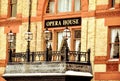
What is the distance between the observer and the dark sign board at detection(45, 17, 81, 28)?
115 ft

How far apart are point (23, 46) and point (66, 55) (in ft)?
23.8

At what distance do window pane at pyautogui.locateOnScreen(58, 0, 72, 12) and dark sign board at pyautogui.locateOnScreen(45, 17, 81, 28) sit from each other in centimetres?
75

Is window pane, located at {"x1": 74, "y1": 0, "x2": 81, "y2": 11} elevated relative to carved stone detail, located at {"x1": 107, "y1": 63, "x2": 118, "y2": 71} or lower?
elevated

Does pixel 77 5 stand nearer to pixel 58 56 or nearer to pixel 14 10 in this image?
pixel 58 56

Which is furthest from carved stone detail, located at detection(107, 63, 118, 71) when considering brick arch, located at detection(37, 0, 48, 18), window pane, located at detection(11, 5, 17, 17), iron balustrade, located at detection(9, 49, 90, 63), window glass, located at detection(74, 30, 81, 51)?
window pane, located at detection(11, 5, 17, 17)

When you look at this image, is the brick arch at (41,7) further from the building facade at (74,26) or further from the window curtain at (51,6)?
the window curtain at (51,6)

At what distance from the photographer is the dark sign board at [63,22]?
35109 mm

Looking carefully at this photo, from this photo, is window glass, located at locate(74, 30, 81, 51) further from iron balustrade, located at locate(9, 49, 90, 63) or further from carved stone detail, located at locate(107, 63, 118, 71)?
carved stone detail, located at locate(107, 63, 118, 71)

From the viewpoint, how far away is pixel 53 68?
3175 centimetres

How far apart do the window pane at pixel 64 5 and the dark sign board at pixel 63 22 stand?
75 centimetres

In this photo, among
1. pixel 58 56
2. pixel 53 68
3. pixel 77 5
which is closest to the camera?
pixel 53 68

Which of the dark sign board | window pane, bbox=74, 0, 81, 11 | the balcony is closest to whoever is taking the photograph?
the balcony

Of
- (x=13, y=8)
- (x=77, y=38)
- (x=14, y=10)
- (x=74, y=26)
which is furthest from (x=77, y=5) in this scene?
(x=13, y=8)

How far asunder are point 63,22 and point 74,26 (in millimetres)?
950
